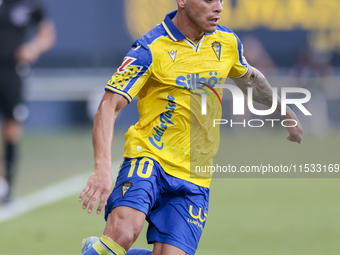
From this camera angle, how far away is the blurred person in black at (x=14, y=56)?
8234 millimetres

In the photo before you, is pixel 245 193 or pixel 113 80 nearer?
pixel 113 80

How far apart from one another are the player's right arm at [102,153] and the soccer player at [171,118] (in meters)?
0.01

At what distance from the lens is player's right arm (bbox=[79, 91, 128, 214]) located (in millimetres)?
3528

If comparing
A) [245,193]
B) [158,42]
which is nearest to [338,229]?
[245,193]

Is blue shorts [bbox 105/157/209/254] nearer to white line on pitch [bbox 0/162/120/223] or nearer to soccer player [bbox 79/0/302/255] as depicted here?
soccer player [bbox 79/0/302/255]

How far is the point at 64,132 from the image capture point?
16312 mm

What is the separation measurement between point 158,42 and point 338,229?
3730mm

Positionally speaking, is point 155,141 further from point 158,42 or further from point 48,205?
Result: point 48,205

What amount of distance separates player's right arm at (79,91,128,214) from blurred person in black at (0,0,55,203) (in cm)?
454

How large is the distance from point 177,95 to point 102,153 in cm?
80

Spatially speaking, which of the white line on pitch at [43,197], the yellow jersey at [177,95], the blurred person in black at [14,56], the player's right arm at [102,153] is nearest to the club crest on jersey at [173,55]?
the yellow jersey at [177,95]

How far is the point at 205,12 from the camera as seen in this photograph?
4.14 meters

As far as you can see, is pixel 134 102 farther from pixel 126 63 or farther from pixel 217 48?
pixel 126 63

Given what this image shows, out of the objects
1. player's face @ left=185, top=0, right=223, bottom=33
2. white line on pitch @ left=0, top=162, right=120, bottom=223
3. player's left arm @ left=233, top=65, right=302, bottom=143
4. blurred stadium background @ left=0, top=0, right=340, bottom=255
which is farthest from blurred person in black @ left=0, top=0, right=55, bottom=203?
player's face @ left=185, top=0, right=223, bottom=33
